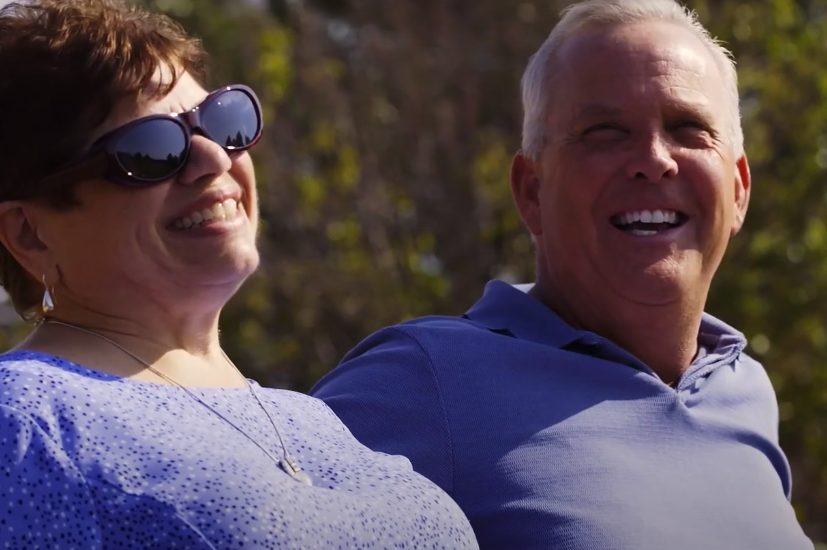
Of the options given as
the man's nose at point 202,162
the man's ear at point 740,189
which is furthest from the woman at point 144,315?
the man's ear at point 740,189

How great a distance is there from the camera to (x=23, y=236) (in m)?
2.37

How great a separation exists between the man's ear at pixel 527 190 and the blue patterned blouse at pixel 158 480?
Answer: 126cm

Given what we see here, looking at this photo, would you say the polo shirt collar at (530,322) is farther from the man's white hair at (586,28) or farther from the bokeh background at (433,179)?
the bokeh background at (433,179)

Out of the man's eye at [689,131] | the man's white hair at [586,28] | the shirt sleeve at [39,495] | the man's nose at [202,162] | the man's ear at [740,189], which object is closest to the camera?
the shirt sleeve at [39,495]

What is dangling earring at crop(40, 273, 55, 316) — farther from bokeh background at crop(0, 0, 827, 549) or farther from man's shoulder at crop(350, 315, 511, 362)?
bokeh background at crop(0, 0, 827, 549)

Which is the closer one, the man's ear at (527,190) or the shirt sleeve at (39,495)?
the shirt sleeve at (39,495)

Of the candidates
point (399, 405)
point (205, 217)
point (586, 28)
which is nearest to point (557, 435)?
point (399, 405)

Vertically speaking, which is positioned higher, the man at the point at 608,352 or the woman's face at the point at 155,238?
the woman's face at the point at 155,238

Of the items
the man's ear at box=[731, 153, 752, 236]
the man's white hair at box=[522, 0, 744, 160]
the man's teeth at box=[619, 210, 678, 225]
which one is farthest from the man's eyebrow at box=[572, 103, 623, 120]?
the man's ear at box=[731, 153, 752, 236]

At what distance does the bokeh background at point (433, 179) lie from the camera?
7492 mm

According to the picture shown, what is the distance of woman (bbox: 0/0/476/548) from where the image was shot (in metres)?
2.11

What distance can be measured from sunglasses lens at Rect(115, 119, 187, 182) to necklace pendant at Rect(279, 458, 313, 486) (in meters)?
0.52

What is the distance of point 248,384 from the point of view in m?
2.59

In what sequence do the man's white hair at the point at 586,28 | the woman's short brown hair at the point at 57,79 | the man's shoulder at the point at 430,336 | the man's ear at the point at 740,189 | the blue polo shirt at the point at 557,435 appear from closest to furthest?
1. the woman's short brown hair at the point at 57,79
2. the blue polo shirt at the point at 557,435
3. the man's shoulder at the point at 430,336
4. the man's white hair at the point at 586,28
5. the man's ear at the point at 740,189
